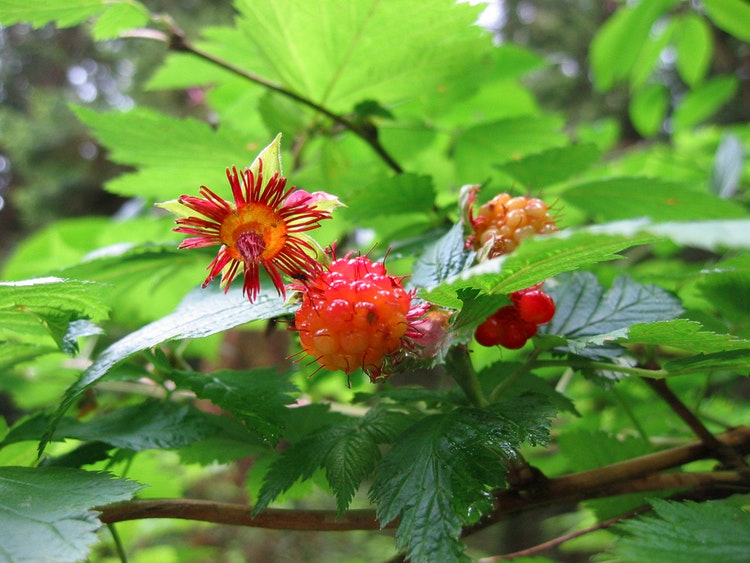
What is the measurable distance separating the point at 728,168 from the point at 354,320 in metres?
0.75

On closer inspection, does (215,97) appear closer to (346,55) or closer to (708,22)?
(346,55)

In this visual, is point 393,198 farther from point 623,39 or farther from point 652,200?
point 623,39

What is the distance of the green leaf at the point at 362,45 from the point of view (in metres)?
0.57

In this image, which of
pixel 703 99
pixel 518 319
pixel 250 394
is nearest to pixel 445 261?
pixel 518 319

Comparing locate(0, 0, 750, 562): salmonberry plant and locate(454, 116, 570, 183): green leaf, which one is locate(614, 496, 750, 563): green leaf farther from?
locate(454, 116, 570, 183): green leaf

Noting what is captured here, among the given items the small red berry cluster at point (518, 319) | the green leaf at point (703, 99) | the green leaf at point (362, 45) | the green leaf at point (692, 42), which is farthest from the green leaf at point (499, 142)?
the green leaf at point (703, 99)

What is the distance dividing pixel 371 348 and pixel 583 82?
4562mm

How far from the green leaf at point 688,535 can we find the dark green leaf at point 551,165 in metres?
0.35

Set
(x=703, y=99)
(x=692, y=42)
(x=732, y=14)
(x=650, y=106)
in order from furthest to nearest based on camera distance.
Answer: (x=650, y=106) < (x=703, y=99) < (x=692, y=42) < (x=732, y=14)

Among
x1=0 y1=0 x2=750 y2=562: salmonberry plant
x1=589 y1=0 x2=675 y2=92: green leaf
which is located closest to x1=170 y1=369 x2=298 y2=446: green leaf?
x1=0 y1=0 x2=750 y2=562: salmonberry plant

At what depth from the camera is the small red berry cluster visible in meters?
0.40

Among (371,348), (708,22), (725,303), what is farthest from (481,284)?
(708,22)

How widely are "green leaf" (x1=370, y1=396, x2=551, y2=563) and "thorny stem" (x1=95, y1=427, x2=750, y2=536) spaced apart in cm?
3

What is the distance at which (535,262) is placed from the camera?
12.9 inches
